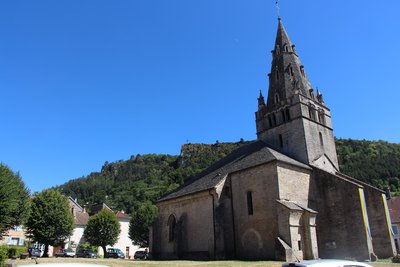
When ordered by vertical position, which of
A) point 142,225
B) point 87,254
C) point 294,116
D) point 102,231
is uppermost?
point 294,116

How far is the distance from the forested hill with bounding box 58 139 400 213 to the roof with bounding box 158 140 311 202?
2068 inches

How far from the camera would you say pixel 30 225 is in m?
36.2

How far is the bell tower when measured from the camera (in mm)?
29125

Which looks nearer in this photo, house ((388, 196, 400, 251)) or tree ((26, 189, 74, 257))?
tree ((26, 189, 74, 257))

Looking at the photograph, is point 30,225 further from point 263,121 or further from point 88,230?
point 263,121

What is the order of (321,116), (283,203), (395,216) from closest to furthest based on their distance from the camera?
1. (283,203)
2. (321,116)
3. (395,216)

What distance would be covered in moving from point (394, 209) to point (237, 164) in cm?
3590

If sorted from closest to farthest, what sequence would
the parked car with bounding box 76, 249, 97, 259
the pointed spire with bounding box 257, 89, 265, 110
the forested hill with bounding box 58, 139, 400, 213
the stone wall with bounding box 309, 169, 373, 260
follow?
the stone wall with bounding box 309, 169, 373, 260, the pointed spire with bounding box 257, 89, 265, 110, the parked car with bounding box 76, 249, 97, 259, the forested hill with bounding box 58, 139, 400, 213

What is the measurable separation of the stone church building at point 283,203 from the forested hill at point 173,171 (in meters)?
54.4

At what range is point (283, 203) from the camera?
22.7m

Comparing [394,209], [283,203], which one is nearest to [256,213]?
[283,203]

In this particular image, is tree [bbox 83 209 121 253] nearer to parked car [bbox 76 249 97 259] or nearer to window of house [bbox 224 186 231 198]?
parked car [bbox 76 249 97 259]

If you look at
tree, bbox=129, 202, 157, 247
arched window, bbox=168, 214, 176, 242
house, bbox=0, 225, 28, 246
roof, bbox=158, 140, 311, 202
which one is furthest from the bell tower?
house, bbox=0, 225, 28, 246

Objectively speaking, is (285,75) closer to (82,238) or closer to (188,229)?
(188,229)
